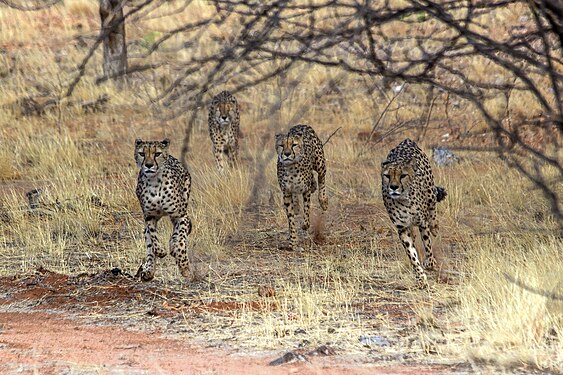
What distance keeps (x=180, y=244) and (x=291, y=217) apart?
70.9 inches

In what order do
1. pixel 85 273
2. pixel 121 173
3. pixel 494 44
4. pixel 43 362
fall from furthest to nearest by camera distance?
pixel 121 173, pixel 85 273, pixel 43 362, pixel 494 44

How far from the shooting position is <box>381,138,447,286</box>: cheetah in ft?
24.9

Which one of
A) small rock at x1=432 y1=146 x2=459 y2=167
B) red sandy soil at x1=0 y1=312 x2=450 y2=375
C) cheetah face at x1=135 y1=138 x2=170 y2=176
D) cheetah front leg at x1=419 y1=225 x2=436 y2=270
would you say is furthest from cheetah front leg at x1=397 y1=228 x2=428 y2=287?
small rock at x1=432 y1=146 x2=459 y2=167

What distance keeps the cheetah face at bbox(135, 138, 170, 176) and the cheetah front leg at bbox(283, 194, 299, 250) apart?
6.16 feet

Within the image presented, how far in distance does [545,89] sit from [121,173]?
7.44m

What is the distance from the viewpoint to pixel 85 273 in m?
7.89

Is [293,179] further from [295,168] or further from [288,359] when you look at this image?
[288,359]

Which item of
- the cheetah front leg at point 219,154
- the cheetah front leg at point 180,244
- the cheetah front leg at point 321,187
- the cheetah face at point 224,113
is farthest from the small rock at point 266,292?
the cheetah face at point 224,113

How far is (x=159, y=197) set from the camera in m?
7.64

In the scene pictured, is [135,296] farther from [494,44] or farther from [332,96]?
[332,96]

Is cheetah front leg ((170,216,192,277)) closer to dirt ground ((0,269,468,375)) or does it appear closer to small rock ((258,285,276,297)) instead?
dirt ground ((0,269,468,375))

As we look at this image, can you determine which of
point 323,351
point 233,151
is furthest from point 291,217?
point 233,151

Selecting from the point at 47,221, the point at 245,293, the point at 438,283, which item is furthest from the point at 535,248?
the point at 47,221

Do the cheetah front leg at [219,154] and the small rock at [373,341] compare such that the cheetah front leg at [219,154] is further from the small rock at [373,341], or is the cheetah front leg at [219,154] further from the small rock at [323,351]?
the small rock at [323,351]
